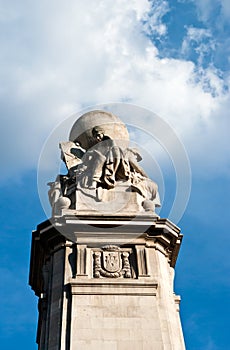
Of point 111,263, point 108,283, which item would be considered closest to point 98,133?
point 111,263

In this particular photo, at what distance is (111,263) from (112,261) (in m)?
0.10

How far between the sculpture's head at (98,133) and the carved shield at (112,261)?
6898mm

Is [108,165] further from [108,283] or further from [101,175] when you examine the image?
[108,283]

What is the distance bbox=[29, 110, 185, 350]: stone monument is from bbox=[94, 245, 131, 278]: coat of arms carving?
3 centimetres

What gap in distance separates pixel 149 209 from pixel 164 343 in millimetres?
5427

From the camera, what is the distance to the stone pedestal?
61.2ft

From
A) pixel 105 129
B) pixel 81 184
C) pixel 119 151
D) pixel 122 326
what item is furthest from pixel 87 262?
pixel 105 129

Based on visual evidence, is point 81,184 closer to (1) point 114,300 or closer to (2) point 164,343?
(1) point 114,300

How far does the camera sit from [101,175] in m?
23.8

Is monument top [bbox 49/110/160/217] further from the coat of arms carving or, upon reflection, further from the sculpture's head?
the coat of arms carving

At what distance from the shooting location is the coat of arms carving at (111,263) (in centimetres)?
2016

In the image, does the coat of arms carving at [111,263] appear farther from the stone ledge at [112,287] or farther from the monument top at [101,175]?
the monument top at [101,175]

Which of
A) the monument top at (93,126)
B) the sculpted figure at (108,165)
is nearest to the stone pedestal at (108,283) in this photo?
the sculpted figure at (108,165)

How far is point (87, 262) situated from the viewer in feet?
66.7
